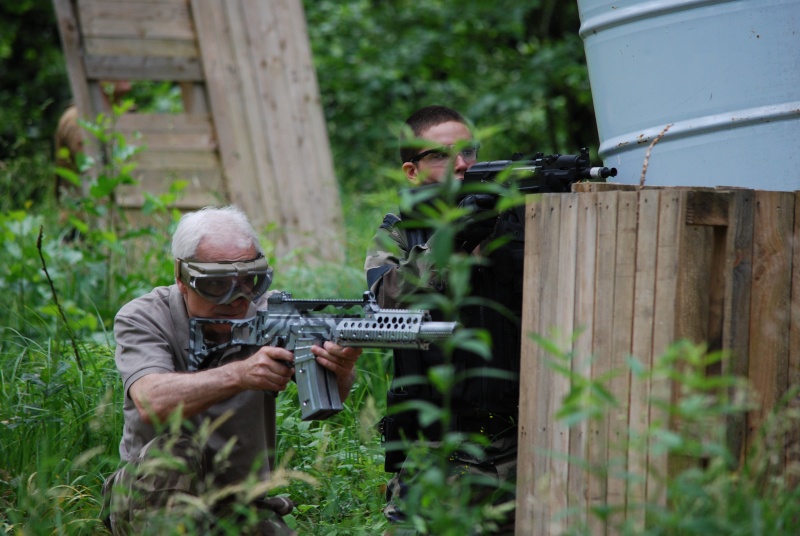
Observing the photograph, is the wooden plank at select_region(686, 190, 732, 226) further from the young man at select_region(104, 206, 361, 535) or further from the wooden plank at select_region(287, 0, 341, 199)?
the wooden plank at select_region(287, 0, 341, 199)

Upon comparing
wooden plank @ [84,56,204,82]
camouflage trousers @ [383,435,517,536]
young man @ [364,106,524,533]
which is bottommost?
camouflage trousers @ [383,435,517,536]

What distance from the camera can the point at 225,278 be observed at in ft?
10.7

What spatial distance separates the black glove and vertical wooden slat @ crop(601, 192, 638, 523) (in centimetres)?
55

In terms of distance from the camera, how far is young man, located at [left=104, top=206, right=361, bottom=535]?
308cm

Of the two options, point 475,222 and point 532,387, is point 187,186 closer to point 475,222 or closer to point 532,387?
point 475,222

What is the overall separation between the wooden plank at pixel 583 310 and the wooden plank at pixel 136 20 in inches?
210

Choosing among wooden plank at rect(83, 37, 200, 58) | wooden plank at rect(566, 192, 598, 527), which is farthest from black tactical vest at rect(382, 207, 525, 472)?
wooden plank at rect(83, 37, 200, 58)

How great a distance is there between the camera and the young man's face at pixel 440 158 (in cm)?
360

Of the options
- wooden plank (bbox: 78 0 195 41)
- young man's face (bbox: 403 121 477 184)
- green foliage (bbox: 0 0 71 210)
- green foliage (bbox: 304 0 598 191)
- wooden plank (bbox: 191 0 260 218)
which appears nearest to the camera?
young man's face (bbox: 403 121 477 184)

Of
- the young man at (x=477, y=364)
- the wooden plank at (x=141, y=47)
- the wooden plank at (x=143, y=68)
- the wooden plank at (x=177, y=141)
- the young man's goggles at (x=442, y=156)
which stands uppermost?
the wooden plank at (x=141, y=47)

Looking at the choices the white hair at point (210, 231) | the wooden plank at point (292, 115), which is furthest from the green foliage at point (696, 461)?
the wooden plank at point (292, 115)

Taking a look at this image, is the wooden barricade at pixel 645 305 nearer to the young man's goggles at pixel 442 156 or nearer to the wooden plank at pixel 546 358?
the wooden plank at pixel 546 358

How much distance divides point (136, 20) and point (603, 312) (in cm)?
561

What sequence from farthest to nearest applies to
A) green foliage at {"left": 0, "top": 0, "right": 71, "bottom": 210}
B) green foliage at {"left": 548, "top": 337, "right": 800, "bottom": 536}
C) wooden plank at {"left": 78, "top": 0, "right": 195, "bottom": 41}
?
1. green foliage at {"left": 0, "top": 0, "right": 71, "bottom": 210}
2. wooden plank at {"left": 78, "top": 0, "right": 195, "bottom": 41}
3. green foliage at {"left": 548, "top": 337, "right": 800, "bottom": 536}
